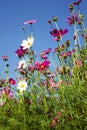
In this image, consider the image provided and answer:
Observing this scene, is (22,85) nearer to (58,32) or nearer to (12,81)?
(58,32)

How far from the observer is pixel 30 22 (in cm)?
397

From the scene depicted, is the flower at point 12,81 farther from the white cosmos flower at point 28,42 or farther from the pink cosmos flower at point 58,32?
the pink cosmos flower at point 58,32

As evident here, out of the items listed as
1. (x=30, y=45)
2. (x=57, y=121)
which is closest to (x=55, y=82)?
(x=30, y=45)

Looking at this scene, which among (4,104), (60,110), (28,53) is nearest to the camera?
(60,110)

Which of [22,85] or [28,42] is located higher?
[28,42]

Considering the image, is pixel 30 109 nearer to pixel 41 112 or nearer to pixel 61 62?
pixel 41 112

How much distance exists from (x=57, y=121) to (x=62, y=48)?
0.77 metres

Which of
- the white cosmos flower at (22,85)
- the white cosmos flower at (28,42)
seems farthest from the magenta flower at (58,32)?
the white cosmos flower at (22,85)

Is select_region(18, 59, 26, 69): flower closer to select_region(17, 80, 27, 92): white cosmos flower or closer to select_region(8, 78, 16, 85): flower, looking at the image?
select_region(17, 80, 27, 92): white cosmos flower

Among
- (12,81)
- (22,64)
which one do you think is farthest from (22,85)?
(12,81)

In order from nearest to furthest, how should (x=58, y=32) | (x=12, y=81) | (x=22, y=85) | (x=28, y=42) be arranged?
(x=58, y=32) → (x=28, y=42) → (x=22, y=85) → (x=12, y=81)

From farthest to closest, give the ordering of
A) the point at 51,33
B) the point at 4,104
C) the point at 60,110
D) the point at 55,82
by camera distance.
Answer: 1. the point at 4,104
2. the point at 55,82
3. the point at 51,33
4. the point at 60,110

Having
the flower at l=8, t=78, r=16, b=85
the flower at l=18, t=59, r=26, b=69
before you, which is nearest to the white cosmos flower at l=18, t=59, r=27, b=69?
the flower at l=18, t=59, r=26, b=69

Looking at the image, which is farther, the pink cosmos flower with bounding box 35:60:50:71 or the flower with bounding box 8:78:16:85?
the flower with bounding box 8:78:16:85
